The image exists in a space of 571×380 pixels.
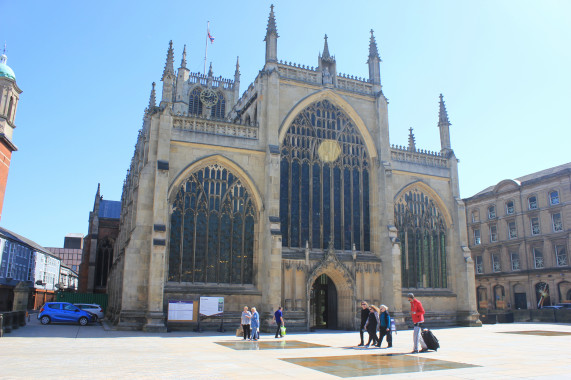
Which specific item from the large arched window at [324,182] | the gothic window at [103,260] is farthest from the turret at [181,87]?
the large arched window at [324,182]

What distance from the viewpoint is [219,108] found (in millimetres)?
59531

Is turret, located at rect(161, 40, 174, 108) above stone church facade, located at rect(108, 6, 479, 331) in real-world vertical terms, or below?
above

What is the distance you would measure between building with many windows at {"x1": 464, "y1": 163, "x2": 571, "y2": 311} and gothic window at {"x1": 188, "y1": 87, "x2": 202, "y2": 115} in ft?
116

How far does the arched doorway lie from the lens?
3108 cm

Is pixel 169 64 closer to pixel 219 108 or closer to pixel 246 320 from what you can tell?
pixel 246 320

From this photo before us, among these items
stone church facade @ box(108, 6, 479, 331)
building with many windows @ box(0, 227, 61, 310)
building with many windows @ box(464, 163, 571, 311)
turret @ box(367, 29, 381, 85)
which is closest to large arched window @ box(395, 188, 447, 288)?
stone church facade @ box(108, 6, 479, 331)

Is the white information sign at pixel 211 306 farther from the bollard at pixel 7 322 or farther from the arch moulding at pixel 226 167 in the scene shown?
the bollard at pixel 7 322

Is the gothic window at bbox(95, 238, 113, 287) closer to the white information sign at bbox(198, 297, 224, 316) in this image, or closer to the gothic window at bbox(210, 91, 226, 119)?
the gothic window at bbox(210, 91, 226, 119)

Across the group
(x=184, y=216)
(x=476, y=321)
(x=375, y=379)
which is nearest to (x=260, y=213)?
(x=184, y=216)

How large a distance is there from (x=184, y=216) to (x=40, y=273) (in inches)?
1973

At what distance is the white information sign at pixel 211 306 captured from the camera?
25391mm

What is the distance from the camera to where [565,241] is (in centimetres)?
4759

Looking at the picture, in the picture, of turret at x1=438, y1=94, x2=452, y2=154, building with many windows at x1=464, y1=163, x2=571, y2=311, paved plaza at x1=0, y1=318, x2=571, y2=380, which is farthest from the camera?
building with many windows at x1=464, y1=163, x2=571, y2=311

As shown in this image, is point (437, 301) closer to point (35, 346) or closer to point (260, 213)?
point (260, 213)
